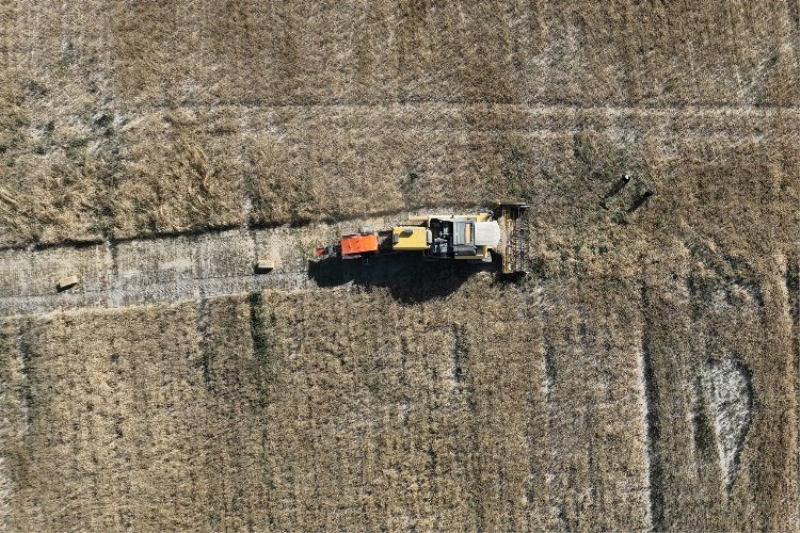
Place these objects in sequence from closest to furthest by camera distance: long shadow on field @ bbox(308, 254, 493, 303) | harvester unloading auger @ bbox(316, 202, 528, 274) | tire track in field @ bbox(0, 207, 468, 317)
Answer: harvester unloading auger @ bbox(316, 202, 528, 274)
tire track in field @ bbox(0, 207, 468, 317)
long shadow on field @ bbox(308, 254, 493, 303)

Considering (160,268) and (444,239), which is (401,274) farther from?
(160,268)

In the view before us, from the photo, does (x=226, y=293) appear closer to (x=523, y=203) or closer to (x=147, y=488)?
(x=147, y=488)

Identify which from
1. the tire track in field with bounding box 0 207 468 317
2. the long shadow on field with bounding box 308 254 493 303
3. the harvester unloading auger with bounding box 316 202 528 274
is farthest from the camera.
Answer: the long shadow on field with bounding box 308 254 493 303

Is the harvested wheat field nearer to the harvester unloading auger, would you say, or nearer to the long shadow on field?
the long shadow on field

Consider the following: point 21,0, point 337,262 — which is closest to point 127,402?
point 337,262

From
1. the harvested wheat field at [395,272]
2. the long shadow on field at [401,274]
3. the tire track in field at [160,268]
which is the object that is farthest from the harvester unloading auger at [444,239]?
the tire track in field at [160,268]

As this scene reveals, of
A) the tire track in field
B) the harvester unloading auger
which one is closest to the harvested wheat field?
the tire track in field
